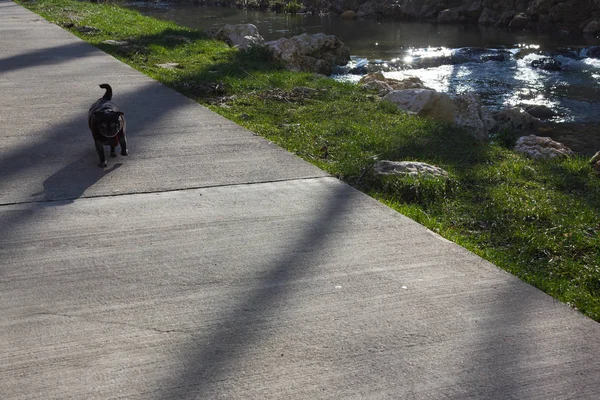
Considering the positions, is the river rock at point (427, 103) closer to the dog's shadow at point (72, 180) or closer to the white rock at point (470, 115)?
the white rock at point (470, 115)

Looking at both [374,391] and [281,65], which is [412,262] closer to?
[374,391]

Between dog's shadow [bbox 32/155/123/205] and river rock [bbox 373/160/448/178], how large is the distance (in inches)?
75.1

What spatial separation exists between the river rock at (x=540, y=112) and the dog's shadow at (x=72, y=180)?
25.8 feet

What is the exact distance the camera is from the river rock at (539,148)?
7.65 m

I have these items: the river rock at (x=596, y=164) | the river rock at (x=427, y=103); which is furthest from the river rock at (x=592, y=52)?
the river rock at (x=596, y=164)

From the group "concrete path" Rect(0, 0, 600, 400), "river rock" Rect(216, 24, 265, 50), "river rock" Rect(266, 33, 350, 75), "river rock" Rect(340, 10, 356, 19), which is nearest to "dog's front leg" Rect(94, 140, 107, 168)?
"concrete path" Rect(0, 0, 600, 400)

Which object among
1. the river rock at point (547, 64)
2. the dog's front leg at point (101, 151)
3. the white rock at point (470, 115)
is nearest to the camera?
the dog's front leg at point (101, 151)

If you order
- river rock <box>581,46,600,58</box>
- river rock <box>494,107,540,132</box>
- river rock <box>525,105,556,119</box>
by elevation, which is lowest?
river rock <box>581,46,600,58</box>

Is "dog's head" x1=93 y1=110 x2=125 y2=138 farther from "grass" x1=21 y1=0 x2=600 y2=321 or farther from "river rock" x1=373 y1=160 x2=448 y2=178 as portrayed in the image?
"river rock" x1=373 y1=160 x2=448 y2=178

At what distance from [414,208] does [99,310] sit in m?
2.29

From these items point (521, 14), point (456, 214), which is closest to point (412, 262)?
point (456, 214)

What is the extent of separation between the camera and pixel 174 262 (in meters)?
4.01

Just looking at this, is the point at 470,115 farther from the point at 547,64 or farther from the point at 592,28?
the point at 592,28

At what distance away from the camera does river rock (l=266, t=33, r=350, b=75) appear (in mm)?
13098
